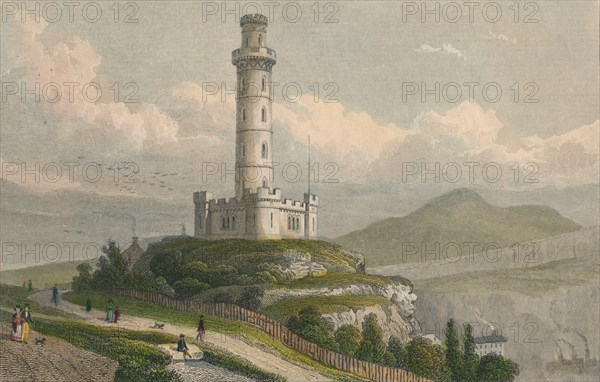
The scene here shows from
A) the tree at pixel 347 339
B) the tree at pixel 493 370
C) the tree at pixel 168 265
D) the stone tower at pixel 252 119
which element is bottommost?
the tree at pixel 493 370

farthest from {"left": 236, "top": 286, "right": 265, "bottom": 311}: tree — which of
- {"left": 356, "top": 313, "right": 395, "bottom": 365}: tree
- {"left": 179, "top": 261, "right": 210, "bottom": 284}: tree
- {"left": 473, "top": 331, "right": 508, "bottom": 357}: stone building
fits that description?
{"left": 473, "top": 331, "right": 508, "bottom": 357}: stone building

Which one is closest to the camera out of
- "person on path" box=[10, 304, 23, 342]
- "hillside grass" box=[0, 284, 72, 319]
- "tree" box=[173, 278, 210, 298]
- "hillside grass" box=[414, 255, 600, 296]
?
"person on path" box=[10, 304, 23, 342]

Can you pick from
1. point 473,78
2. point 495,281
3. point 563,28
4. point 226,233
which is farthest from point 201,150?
point 563,28

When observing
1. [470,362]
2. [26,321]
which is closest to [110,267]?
[26,321]

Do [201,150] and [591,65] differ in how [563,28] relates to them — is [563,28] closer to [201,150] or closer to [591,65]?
[591,65]

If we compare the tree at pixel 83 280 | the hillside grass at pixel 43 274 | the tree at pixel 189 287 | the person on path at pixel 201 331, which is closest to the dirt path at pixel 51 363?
the person on path at pixel 201 331

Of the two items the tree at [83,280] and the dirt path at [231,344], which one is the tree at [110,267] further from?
the dirt path at [231,344]

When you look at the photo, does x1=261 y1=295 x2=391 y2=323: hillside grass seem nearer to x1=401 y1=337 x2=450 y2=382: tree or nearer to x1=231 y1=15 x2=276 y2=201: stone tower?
x1=401 y1=337 x2=450 y2=382: tree

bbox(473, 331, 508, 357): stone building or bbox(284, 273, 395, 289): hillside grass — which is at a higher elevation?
bbox(284, 273, 395, 289): hillside grass
